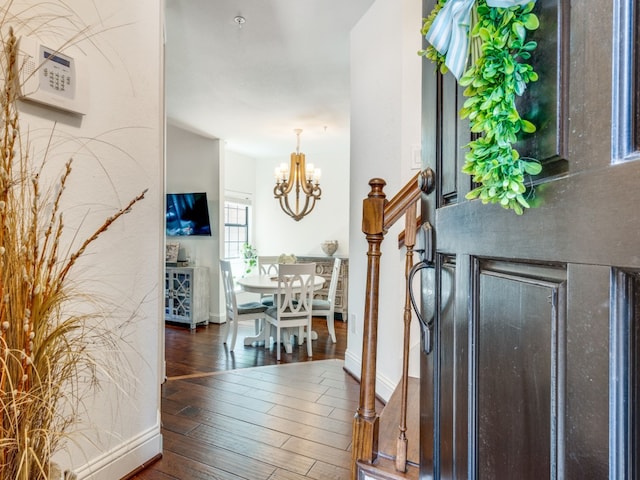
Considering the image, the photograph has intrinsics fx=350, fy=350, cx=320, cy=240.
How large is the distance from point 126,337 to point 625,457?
5.49 feet

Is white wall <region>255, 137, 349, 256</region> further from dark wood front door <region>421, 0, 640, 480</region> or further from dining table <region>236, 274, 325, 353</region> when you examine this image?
dark wood front door <region>421, 0, 640, 480</region>

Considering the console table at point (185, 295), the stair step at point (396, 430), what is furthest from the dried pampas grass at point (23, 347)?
the console table at point (185, 295)

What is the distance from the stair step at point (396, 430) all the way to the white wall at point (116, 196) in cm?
99

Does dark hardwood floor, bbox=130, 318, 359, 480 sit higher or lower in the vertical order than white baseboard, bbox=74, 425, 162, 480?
lower

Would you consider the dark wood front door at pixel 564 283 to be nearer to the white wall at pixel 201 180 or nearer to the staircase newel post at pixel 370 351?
the staircase newel post at pixel 370 351

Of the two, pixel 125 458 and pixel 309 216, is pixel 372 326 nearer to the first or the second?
pixel 125 458

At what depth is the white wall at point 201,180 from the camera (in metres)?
5.27

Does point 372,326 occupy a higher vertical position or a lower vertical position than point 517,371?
lower

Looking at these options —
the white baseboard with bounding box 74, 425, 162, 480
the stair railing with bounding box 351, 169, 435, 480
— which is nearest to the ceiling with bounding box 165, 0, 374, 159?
the stair railing with bounding box 351, 169, 435, 480

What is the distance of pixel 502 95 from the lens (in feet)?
1.67

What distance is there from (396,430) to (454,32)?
4.72 feet

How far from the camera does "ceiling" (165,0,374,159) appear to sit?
241 centimetres

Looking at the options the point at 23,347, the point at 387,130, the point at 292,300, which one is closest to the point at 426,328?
the point at 23,347

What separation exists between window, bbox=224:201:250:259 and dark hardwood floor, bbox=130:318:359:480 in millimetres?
2936
